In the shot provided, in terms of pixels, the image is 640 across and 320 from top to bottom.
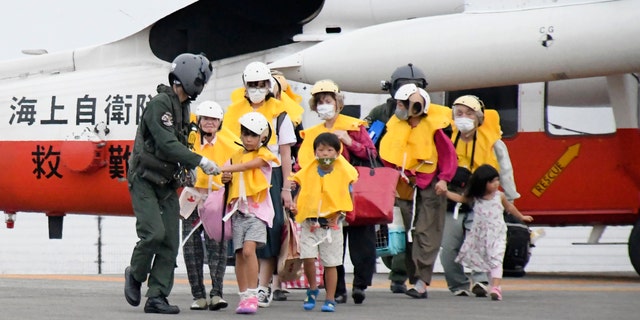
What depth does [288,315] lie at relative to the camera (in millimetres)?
11008

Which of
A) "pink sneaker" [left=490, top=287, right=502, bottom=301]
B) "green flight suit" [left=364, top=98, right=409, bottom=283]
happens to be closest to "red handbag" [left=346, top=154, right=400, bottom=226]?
"green flight suit" [left=364, top=98, right=409, bottom=283]

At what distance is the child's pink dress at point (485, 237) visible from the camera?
12.8 m

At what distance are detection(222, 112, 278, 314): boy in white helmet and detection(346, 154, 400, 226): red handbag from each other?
91 cm

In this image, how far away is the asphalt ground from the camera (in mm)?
10828

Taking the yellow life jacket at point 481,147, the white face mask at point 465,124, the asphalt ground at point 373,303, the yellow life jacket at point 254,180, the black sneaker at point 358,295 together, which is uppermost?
the white face mask at point 465,124

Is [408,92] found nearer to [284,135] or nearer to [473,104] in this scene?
[473,104]

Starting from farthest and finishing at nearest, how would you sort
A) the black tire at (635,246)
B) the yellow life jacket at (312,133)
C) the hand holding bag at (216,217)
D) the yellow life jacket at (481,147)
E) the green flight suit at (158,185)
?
the black tire at (635,246) < the yellow life jacket at (481,147) < the yellow life jacket at (312,133) < the hand holding bag at (216,217) < the green flight suit at (158,185)

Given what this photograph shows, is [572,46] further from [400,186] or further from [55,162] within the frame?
[55,162]

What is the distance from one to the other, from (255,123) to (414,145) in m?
2.11

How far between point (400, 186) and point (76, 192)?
5.40 metres

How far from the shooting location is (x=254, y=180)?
36.9ft

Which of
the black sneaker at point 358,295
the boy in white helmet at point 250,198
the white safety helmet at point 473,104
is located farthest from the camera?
the white safety helmet at point 473,104

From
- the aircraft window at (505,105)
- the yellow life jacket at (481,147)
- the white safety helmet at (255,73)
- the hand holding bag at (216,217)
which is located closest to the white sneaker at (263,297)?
the hand holding bag at (216,217)

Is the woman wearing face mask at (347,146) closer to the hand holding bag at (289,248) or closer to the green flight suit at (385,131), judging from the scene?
the hand holding bag at (289,248)
